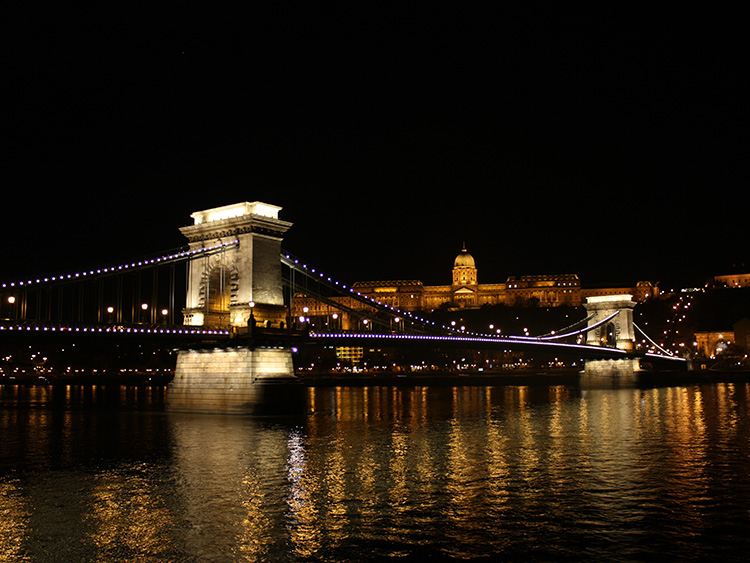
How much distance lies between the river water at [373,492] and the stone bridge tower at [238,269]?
5.79m

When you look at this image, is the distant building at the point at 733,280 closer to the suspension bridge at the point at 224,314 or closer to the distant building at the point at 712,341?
the distant building at the point at 712,341

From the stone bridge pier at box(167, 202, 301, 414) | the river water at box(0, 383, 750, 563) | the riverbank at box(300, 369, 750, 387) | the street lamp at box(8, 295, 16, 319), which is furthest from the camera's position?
the riverbank at box(300, 369, 750, 387)

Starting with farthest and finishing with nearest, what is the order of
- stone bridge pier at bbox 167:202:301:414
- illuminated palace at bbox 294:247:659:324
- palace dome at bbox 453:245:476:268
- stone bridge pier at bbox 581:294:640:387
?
palace dome at bbox 453:245:476:268 < illuminated palace at bbox 294:247:659:324 < stone bridge pier at bbox 581:294:640:387 < stone bridge pier at bbox 167:202:301:414

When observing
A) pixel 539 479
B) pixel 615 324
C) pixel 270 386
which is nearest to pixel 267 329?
pixel 270 386

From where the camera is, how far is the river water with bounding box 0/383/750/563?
12.6 m

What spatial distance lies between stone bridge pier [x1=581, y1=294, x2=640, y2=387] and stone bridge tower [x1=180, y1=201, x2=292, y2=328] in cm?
4529

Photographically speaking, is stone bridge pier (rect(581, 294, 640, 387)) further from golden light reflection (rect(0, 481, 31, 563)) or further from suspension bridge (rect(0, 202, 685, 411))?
golden light reflection (rect(0, 481, 31, 563))

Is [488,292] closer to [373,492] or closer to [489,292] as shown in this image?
[489,292]

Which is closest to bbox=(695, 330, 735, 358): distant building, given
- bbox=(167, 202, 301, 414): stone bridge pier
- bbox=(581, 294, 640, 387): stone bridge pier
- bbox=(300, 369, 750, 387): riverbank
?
bbox=(300, 369, 750, 387): riverbank

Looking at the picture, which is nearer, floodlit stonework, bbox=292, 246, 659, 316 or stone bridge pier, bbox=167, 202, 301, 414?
stone bridge pier, bbox=167, 202, 301, 414

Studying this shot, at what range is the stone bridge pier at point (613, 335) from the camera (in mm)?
73688

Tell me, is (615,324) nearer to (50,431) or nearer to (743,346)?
(743,346)

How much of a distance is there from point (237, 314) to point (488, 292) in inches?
5895

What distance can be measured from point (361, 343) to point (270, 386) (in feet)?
28.0
